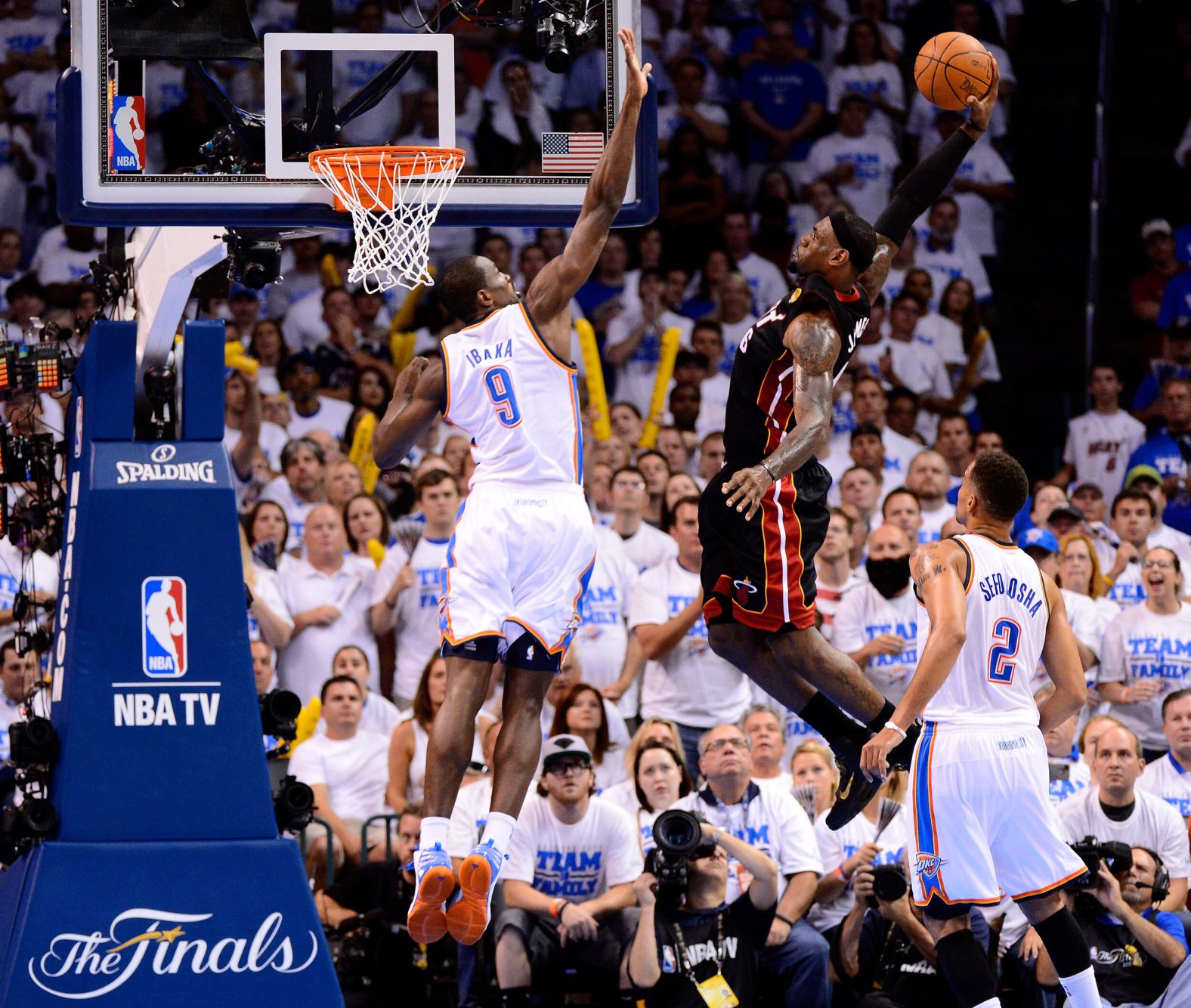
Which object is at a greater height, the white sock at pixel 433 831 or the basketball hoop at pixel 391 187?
the basketball hoop at pixel 391 187

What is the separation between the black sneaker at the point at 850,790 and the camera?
8273 mm

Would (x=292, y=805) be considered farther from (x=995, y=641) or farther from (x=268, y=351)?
(x=268, y=351)

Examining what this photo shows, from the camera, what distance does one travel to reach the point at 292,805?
8633mm

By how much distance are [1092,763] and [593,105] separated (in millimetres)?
4751

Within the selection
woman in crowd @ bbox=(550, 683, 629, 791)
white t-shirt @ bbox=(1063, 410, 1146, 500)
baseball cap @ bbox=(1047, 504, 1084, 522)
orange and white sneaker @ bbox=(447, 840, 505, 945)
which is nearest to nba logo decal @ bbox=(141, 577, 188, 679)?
orange and white sneaker @ bbox=(447, 840, 505, 945)

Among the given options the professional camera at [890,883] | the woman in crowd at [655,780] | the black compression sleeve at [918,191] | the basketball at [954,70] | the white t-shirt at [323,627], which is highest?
the basketball at [954,70]

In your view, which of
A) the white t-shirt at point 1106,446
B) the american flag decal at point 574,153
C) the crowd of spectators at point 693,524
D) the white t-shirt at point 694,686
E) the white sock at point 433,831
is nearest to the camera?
the white sock at point 433,831

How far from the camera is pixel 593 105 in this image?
34.6ft

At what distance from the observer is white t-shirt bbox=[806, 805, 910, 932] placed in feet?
36.6

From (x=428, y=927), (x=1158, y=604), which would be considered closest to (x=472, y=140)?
(x=428, y=927)

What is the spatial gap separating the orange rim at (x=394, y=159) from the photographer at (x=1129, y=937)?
5.25m

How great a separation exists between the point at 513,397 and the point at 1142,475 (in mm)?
7947

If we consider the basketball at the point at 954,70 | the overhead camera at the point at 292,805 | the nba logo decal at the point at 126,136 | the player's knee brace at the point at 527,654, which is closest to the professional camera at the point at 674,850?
the overhead camera at the point at 292,805

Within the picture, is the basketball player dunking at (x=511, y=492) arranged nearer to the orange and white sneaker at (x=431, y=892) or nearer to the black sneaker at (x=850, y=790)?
the orange and white sneaker at (x=431, y=892)
